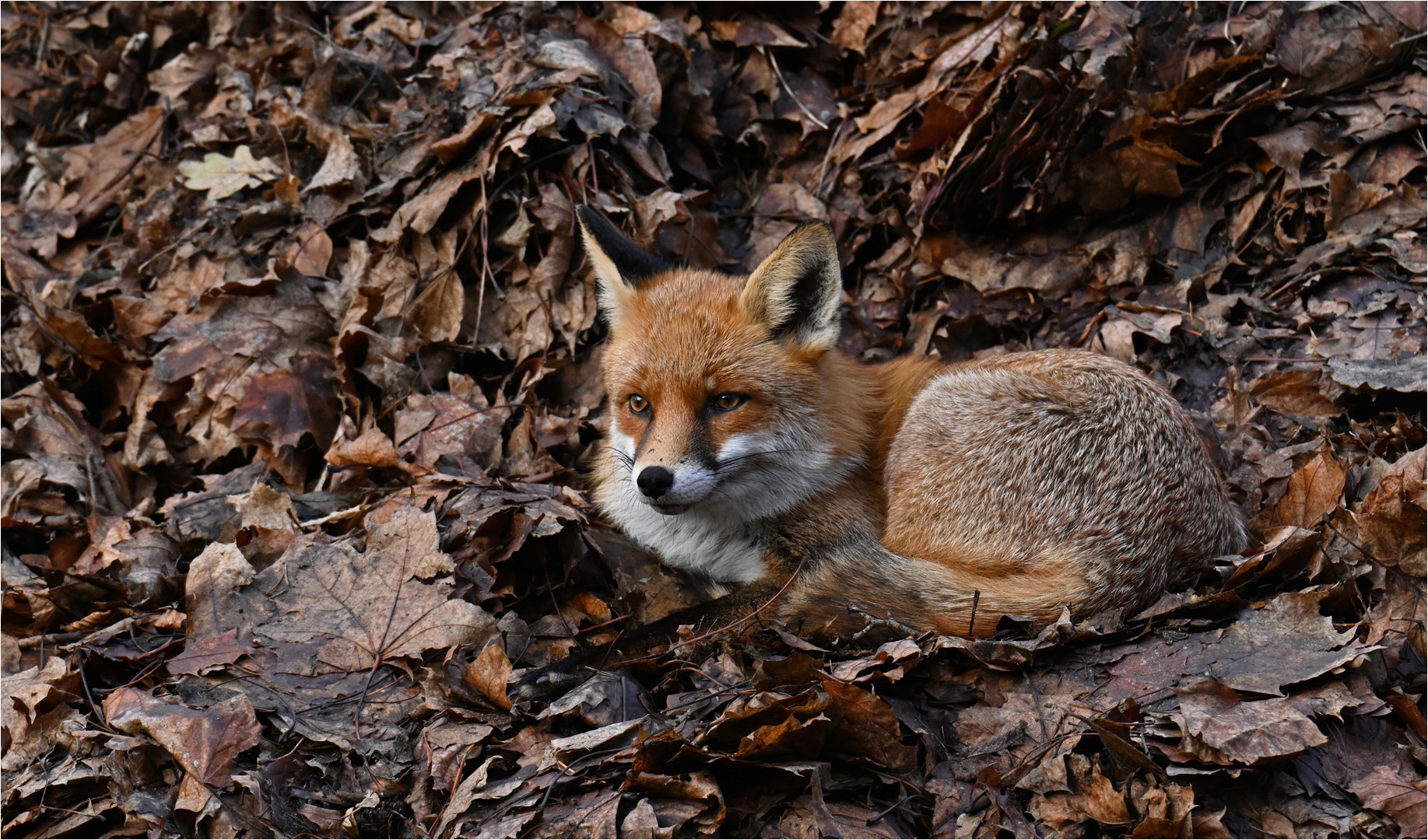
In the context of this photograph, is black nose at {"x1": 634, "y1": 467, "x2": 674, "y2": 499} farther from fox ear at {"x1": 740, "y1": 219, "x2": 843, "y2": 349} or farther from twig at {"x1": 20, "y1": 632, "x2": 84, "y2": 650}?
twig at {"x1": 20, "y1": 632, "x2": 84, "y2": 650}

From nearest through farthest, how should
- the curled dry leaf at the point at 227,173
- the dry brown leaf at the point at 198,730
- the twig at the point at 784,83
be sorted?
the dry brown leaf at the point at 198,730 → the curled dry leaf at the point at 227,173 → the twig at the point at 784,83

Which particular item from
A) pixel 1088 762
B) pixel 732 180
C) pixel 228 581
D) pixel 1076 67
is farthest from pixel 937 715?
pixel 732 180

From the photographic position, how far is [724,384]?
3.89 m

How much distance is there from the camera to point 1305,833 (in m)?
2.56

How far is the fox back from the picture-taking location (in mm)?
3564

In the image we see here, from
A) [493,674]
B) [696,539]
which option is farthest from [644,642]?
[696,539]

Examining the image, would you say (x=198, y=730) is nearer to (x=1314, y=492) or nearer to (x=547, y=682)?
(x=547, y=682)

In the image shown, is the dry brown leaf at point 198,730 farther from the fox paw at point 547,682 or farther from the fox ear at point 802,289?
the fox ear at point 802,289

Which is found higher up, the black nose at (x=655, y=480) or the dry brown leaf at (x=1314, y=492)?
the dry brown leaf at (x=1314, y=492)

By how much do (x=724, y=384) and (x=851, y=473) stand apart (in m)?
0.76

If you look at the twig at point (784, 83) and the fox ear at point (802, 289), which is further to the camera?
the twig at point (784, 83)

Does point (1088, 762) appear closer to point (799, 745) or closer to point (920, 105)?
point (799, 745)

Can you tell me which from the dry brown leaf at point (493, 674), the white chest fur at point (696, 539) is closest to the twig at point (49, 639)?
the dry brown leaf at point (493, 674)

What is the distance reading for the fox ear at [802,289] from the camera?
12.6 ft
